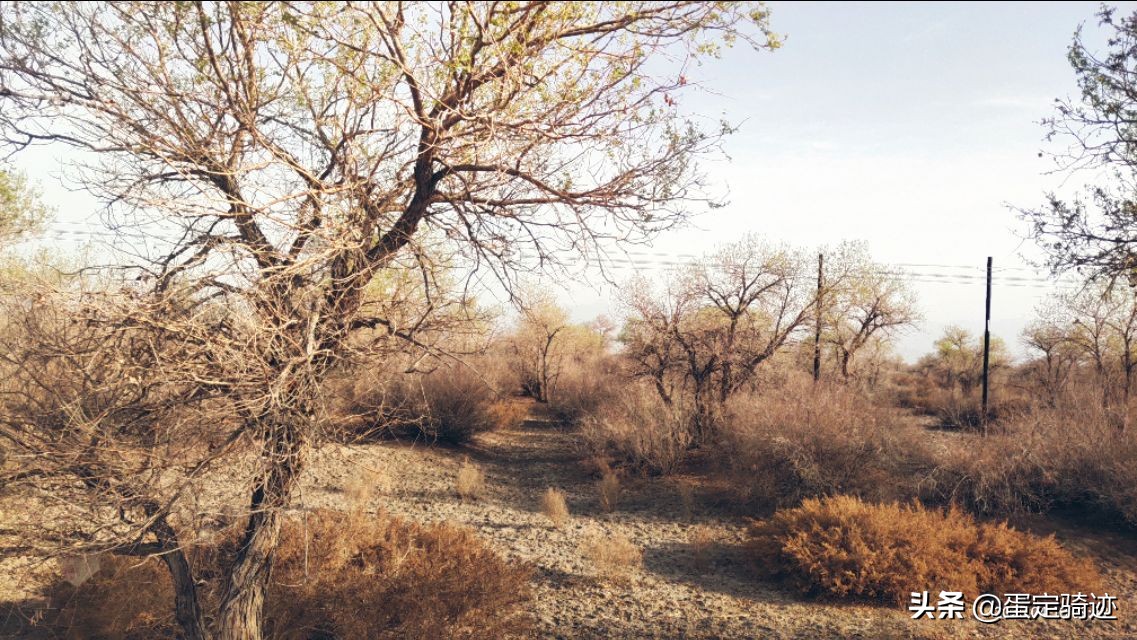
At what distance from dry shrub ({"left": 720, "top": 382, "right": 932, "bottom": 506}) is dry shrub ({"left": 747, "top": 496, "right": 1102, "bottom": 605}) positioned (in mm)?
2893

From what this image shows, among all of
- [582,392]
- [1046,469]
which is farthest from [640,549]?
[582,392]

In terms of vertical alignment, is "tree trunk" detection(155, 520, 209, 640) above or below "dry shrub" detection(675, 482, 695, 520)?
above

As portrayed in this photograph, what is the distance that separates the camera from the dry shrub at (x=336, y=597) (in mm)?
5699

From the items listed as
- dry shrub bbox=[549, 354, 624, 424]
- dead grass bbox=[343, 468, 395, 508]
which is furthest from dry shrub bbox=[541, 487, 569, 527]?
dry shrub bbox=[549, 354, 624, 424]

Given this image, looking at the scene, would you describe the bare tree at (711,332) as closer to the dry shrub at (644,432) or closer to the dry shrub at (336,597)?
the dry shrub at (644,432)

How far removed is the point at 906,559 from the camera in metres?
8.05

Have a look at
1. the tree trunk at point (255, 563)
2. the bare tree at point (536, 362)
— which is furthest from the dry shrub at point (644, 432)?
the tree trunk at point (255, 563)

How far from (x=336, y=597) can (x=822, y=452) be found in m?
9.21

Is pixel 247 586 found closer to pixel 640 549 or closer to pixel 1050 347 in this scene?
pixel 640 549

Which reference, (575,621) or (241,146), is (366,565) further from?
(241,146)

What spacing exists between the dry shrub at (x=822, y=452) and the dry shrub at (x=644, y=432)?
1704 mm

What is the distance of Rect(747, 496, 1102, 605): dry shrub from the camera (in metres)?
7.98

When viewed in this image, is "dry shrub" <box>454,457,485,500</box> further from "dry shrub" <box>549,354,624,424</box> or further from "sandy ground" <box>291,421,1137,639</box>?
"dry shrub" <box>549,354,624,424</box>

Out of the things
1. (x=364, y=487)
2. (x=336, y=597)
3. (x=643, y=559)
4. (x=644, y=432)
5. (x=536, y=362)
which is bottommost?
(x=643, y=559)
